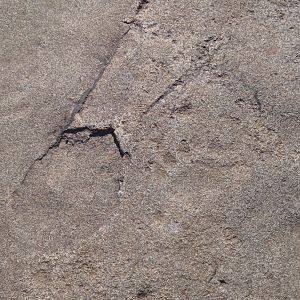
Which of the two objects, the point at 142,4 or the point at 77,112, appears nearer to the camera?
the point at 77,112

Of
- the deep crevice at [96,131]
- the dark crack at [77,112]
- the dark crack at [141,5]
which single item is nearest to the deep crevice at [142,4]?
the dark crack at [141,5]

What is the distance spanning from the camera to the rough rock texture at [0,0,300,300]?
1798mm

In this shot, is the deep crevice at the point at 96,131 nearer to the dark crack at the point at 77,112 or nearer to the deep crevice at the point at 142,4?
the dark crack at the point at 77,112

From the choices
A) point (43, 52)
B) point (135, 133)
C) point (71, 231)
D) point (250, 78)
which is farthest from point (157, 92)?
point (71, 231)

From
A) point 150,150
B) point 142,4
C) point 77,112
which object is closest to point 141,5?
point 142,4

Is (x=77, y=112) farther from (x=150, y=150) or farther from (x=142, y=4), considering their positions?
(x=142, y=4)

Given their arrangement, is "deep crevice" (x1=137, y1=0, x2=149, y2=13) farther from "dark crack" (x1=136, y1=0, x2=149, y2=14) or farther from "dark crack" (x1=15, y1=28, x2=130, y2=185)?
"dark crack" (x1=15, y1=28, x2=130, y2=185)

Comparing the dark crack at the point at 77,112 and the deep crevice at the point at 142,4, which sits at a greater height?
the deep crevice at the point at 142,4

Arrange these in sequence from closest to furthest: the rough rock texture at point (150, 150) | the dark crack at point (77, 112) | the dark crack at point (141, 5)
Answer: the rough rock texture at point (150, 150) → the dark crack at point (77, 112) → the dark crack at point (141, 5)

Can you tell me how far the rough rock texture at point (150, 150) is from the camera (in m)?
1.80

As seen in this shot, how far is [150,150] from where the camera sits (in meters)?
1.92

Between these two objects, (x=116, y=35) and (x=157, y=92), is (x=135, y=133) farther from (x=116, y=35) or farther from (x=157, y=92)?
(x=116, y=35)

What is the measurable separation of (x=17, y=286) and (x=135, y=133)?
691mm

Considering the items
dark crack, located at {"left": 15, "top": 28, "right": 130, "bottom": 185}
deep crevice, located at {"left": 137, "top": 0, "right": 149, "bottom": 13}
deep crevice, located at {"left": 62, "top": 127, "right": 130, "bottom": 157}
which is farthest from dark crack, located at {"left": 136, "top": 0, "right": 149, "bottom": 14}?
deep crevice, located at {"left": 62, "top": 127, "right": 130, "bottom": 157}
